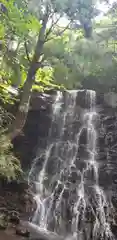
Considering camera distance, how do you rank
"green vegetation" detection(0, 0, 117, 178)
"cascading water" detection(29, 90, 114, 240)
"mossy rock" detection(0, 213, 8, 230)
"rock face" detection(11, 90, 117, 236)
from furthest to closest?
"rock face" detection(11, 90, 117, 236) < "cascading water" detection(29, 90, 114, 240) < "mossy rock" detection(0, 213, 8, 230) < "green vegetation" detection(0, 0, 117, 178)

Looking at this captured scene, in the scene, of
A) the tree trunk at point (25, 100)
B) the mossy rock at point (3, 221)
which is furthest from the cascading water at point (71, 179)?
the tree trunk at point (25, 100)

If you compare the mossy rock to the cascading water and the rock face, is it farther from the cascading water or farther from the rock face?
the rock face

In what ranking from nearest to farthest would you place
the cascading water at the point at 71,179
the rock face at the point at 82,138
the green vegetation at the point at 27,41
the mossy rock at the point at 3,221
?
the green vegetation at the point at 27,41, the mossy rock at the point at 3,221, the cascading water at the point at 71,179, the rock face at the point at 82,138

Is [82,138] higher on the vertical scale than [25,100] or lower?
higher

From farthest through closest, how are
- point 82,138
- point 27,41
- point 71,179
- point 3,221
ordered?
point 82,138 → point 71,179 → point 27,41 → point 3,221

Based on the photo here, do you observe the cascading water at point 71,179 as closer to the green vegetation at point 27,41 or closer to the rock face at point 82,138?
the rock face at point 82,138

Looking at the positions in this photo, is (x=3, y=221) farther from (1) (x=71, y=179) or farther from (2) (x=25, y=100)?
(1) (x=71, y=179)

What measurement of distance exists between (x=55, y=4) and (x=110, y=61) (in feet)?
46.9

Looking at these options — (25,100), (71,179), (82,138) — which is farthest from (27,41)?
(82,138)

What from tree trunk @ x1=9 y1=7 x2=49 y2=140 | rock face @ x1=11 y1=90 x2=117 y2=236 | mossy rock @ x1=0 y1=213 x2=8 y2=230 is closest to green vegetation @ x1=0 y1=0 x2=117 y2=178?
tree trunk @ x1=9 y1=7 x2=49 y2=140

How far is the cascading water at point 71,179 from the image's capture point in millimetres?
9633

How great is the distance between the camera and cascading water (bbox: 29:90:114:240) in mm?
9633

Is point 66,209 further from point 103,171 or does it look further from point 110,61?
point 110,61

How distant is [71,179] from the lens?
11.5m
